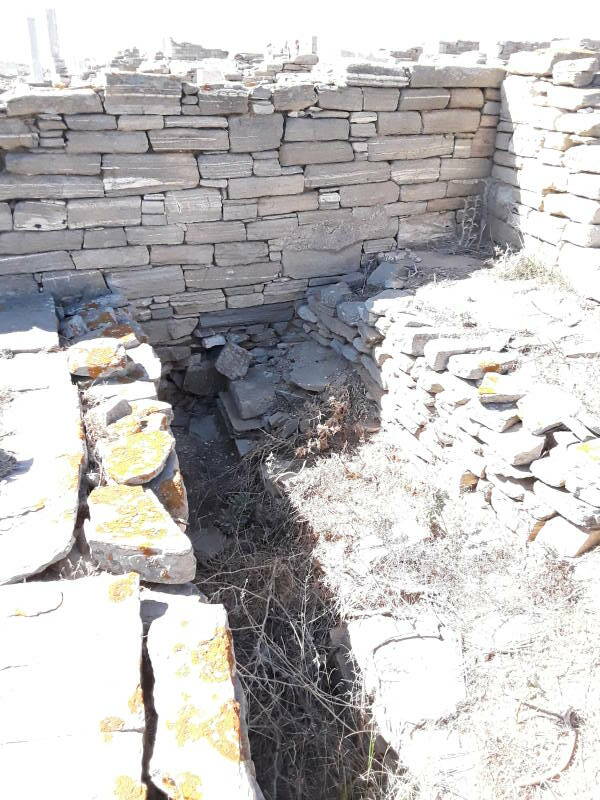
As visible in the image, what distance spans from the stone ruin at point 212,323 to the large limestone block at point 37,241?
0.06ft

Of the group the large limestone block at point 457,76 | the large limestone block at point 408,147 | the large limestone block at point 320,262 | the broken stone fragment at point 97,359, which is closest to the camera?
the broken stone fragment at point 97,359

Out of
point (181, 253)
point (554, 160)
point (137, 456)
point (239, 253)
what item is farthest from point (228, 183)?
point (137, 456)

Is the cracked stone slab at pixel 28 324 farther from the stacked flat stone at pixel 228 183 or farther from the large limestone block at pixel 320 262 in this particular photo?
the large limestone block at pixel 320 262

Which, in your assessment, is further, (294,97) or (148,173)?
(294,97)

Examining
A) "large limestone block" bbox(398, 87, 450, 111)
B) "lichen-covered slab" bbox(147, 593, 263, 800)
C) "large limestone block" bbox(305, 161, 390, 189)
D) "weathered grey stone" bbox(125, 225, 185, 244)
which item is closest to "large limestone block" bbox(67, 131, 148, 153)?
"weathered grey stone" bbox(125, 225, 185, 244)

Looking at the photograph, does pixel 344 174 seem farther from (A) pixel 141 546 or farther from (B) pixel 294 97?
(A) pixel 141 546

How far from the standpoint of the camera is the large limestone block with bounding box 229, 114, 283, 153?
5445mm

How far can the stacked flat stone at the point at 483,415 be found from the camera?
3.54m

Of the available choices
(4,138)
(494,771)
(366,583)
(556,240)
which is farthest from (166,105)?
(494,771)

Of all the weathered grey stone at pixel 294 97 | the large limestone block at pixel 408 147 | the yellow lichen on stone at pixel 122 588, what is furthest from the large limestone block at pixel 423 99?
the yellow lichen on stone at pixel 122 588

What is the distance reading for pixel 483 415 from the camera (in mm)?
4066

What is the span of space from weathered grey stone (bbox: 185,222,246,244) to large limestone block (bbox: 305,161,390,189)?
758 millimetres

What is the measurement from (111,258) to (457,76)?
140 inches

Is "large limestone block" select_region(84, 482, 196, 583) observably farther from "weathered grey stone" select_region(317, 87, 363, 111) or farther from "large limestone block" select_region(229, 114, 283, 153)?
"weathered grey stone" select_region(317, 87, 363, 111)
